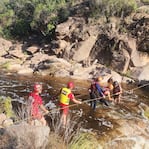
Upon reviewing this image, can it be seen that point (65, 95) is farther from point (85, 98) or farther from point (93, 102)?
point (85, 98)

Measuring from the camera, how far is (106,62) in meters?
34.9

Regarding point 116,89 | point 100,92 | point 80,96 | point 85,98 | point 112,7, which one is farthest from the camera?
point 112,7

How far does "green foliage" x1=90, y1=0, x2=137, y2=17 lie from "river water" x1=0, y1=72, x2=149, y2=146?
44.3 feet

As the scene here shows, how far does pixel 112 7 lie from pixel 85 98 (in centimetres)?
1993

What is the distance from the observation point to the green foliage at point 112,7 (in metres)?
38.4

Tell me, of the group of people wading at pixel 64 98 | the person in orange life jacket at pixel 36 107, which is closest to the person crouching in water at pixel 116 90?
the group of people wading at pixel 64 98

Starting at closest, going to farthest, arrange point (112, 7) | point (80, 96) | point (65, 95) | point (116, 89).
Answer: point (65, 95) → point (116, 89) → point (80, 96) → point (112, 7)

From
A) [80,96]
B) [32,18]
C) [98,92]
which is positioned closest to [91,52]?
[80,96]

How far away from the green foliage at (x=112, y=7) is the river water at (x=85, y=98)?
13.5m

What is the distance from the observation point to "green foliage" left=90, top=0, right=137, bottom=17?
3840 centimetres

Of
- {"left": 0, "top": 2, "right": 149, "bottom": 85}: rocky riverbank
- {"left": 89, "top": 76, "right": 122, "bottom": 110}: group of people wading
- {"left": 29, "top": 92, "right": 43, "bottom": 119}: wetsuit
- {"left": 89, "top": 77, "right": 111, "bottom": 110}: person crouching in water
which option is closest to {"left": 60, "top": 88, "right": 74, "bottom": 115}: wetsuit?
{"left": 29, "top": 92, "right": 43, "bottom": 119}: wetsuit

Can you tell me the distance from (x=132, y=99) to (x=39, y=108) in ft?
36.1

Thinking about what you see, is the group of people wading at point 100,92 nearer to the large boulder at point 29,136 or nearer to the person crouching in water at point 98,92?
→ the person crouching in water at point 98,92

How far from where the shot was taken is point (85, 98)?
878 inches
